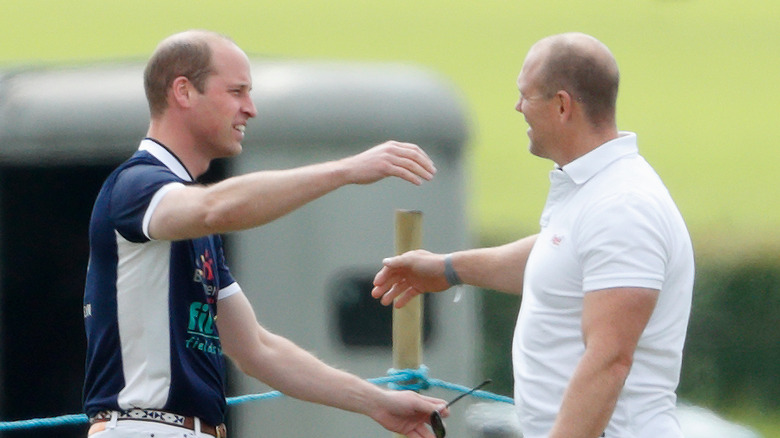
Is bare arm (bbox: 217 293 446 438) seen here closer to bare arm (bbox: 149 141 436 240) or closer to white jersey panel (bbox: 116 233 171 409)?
white jersey panel (bbox: 116 233 171 409)

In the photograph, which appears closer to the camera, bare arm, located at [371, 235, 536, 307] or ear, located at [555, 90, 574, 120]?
ear, located at [555, 90, 574, 120]

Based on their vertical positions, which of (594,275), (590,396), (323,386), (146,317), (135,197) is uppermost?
(135,197)

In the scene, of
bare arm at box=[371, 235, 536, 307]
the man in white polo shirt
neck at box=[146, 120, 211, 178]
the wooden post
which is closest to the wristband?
bare arm at box=[371, 235, 536, 307]

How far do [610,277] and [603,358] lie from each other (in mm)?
158

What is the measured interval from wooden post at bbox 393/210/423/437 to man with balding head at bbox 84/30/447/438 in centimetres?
68

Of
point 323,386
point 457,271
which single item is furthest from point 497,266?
point 323,386

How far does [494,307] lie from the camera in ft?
33.8

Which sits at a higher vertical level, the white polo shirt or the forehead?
the forehead

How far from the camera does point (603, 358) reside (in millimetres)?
2561

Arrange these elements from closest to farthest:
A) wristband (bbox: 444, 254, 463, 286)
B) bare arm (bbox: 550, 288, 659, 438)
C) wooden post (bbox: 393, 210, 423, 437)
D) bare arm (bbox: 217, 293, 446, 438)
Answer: bare arm (bbox: 550, 288, 659, 438) < bare arm (bbox: 217, 293, 446, 438) < wristband (bbox: 444, 254, 463, 286) < wooden post (bbox: 393, 210, 423, 437)

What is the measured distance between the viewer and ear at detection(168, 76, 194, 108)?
2879 mm

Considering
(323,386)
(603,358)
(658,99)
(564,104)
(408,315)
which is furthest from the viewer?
(658,99)

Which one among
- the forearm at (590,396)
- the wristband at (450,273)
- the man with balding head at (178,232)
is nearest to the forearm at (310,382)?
the man with balding head at (178,232)

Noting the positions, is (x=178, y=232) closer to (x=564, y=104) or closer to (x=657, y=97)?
(x=564, y=104)
